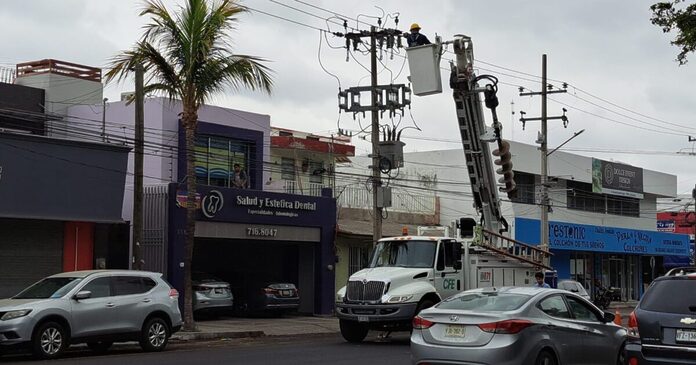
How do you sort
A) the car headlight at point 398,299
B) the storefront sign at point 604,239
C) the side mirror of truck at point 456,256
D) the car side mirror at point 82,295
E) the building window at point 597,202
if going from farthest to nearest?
the building window at point 597,202, the storefront sign at point 604,239, the side mirror of truck at point 456,256, the car headlight at point 398,299, the car side mirror at point 82,295

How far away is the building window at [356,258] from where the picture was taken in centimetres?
3431

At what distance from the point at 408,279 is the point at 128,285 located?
6225mm

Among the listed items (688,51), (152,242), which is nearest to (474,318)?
(688,51)

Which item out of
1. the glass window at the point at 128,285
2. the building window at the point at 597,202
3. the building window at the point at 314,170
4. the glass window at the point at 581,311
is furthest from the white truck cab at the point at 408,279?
the building window at the point at 597,202

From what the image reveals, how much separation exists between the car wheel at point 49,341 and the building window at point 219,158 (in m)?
13.2

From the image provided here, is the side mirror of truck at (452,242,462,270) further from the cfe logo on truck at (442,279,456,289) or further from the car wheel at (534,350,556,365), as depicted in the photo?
the car wheel at (534,350,556,365)

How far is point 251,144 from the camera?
31781mm

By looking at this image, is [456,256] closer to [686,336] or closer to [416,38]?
[416,38]

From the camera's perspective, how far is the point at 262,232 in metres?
29.6

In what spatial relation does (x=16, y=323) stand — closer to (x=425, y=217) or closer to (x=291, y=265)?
(x=291, y=265)

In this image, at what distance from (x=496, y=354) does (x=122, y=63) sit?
14379 millimetres

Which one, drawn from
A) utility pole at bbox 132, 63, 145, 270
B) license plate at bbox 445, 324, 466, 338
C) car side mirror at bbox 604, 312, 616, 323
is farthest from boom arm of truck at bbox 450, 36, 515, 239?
license plate at bbox 445, 324, 466, 338

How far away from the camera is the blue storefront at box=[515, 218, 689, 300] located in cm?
4488

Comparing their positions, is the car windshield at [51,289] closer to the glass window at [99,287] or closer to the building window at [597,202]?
the glass window at [99,287]
